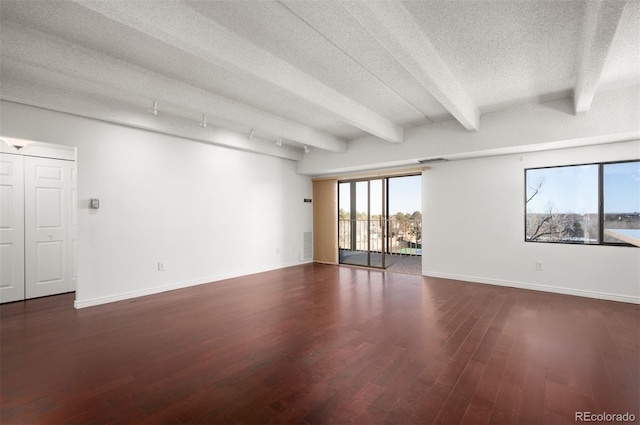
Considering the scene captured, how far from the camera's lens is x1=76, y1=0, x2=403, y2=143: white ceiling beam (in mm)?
1988

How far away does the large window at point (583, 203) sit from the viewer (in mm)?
Result: 4180

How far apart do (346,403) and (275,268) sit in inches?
194

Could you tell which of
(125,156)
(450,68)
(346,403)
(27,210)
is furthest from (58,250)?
(450,68)

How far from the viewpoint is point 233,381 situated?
7.35 feet

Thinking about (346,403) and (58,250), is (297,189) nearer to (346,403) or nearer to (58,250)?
(58,250)

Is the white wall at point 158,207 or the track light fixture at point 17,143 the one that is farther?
the track light fixture at point 17,143

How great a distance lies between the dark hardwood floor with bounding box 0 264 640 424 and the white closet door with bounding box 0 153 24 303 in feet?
1.07

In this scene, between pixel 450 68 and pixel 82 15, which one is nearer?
pixel 82 15

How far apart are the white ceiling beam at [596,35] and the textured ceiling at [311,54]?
0.01 metres

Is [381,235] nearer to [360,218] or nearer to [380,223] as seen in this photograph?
[380,223]

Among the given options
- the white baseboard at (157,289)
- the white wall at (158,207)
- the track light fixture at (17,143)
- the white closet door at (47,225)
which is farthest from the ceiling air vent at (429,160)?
the track light fixture at (17,143)

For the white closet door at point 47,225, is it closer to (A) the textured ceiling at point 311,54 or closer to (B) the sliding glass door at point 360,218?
(A) the textured ceiling at point 311,54

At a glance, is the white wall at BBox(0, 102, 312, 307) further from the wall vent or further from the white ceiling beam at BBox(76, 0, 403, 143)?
the white ceiling beam at BBox(76, 0, 403, 143)

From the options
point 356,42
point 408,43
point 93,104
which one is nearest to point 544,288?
point 408,43
